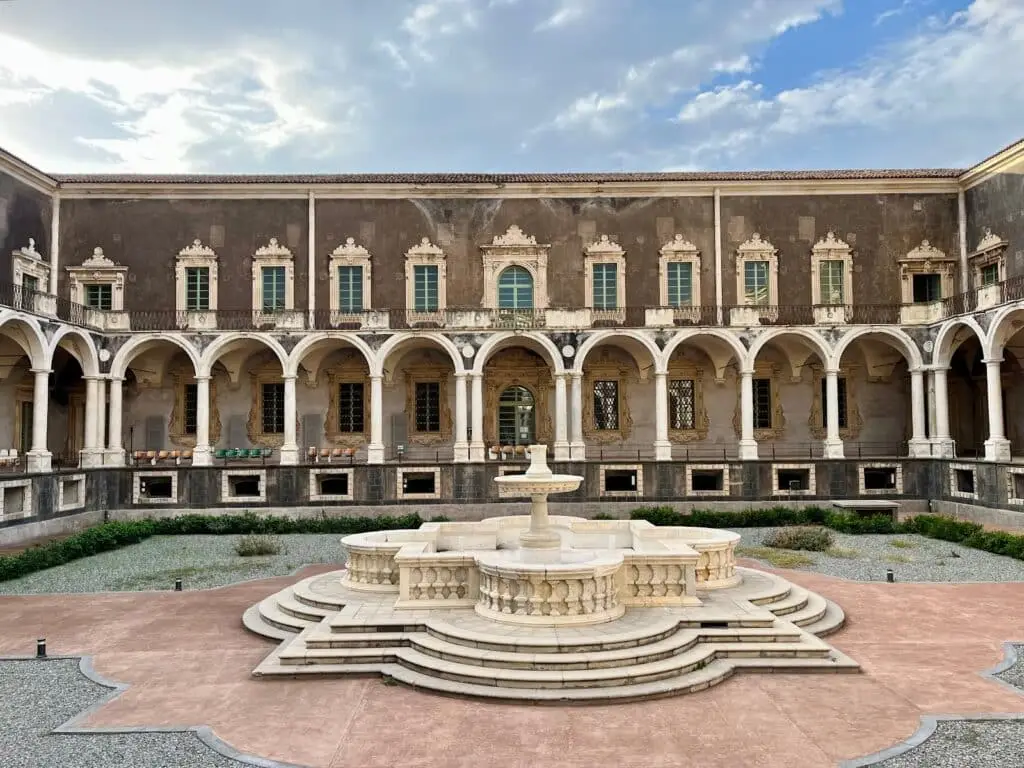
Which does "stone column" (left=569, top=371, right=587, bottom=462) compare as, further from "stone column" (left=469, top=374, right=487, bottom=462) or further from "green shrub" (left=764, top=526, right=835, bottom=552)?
"green shrub" (left=764, top=526, right=835, bottom=552)

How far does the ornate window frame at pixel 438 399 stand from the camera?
28.8m

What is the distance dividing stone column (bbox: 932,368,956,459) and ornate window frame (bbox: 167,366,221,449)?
25.9m

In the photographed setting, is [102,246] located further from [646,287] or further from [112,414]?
[646,287]

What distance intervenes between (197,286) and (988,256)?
28.4 meters

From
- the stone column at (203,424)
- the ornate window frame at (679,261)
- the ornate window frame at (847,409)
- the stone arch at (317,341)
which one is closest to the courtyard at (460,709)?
the stone column at (203,424)

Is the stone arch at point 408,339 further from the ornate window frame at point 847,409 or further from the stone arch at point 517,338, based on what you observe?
the ornate window frame at point 847,409

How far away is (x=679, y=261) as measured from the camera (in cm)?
2831

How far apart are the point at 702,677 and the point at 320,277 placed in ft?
73.6

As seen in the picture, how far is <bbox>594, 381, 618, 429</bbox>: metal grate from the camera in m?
29.1

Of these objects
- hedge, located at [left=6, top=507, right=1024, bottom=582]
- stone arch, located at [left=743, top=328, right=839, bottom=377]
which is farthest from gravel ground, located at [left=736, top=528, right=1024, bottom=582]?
stone arch, located at [left=743, top=328, right=839, bottom=377]

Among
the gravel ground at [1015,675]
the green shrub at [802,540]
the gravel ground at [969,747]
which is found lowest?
the gravel ground at [1015,675]

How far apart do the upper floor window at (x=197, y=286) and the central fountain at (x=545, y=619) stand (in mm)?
17661

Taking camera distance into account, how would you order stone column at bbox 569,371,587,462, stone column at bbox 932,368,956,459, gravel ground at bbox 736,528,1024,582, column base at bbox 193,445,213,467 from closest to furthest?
gravel ground at bbox 736,528,1024,582, column base at bbox 193,445,213,467, stone column at bbox 932,368,956,459, stone column at bbox 569,371,587,462

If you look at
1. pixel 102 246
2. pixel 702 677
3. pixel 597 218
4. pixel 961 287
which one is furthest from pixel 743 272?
pixel 102 246
